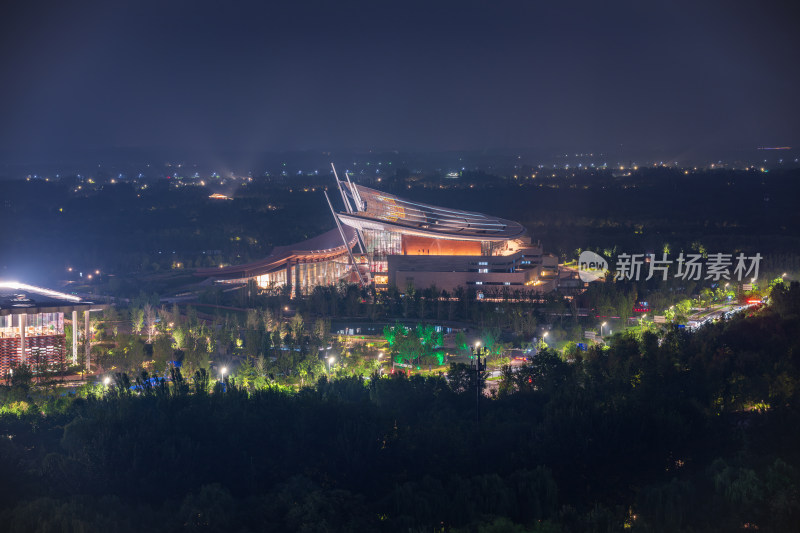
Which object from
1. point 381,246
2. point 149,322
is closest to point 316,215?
point 381,246

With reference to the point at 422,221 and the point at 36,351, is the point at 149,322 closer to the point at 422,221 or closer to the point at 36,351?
the point at 36,351

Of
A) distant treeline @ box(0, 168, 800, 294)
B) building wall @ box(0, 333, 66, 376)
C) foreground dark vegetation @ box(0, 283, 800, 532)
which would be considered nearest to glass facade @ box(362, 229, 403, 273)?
distant treeline @ box(0, 168, 800, 294)

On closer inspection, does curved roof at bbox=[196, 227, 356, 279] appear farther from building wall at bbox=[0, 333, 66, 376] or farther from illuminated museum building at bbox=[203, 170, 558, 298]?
building wall at bbox=[0, 333, 66, 376]

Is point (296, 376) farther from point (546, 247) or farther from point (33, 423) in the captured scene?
point (546, 247)

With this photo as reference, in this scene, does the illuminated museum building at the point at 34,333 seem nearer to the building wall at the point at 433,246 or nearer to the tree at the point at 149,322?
the tree at the point at 149,322

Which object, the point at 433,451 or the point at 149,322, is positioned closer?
the point at 433,451

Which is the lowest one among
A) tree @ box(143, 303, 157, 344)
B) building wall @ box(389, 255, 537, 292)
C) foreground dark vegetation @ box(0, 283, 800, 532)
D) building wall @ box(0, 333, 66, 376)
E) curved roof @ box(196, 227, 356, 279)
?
foreground dark vegetation @ box(0, 283, 800, 532)
